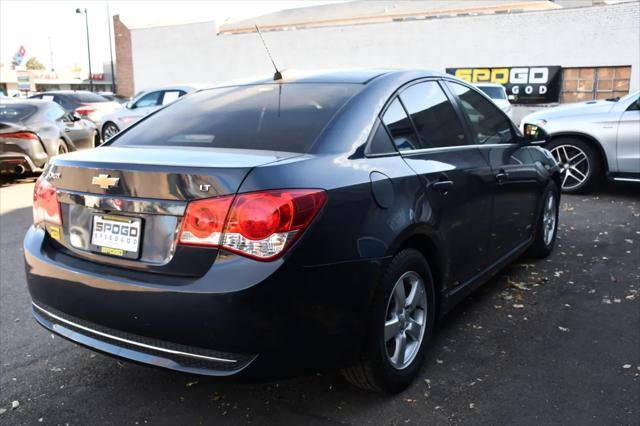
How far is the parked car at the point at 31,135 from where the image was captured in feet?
29.4

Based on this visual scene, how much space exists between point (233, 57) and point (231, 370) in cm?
2956

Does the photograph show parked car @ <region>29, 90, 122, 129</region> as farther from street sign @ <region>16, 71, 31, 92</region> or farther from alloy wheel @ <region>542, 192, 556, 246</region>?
street sign @ <region>16, 71, 31, 92</region>

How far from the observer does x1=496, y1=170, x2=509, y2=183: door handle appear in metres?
3.87

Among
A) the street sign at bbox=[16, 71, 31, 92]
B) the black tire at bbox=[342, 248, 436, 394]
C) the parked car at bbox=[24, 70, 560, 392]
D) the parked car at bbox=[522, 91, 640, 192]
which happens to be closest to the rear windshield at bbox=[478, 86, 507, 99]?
the parked car at bbox=[522, 91, 640, 192]

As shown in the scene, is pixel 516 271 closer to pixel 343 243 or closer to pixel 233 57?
pixel 343 243

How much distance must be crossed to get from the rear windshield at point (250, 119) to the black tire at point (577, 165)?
19.8ft

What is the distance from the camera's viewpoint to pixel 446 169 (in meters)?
3.28

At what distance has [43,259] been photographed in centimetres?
273

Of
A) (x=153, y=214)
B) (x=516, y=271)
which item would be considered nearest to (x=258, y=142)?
(x=153, y=214)

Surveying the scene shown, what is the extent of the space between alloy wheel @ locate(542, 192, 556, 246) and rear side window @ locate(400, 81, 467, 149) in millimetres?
1788

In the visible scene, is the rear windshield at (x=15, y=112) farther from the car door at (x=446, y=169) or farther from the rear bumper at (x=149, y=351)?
the car door at (x=446, y=169)

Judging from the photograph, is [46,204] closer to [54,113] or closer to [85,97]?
[54,113]

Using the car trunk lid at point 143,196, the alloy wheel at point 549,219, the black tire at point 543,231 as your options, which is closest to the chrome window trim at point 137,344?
the car trunk lid at point 143,196

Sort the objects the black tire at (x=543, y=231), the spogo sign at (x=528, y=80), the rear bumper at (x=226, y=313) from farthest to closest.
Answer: the spogo sign at (x=528, y=80)
the black tire at (x=543, y=231)
the rear bumper at (x=226, y=313)
